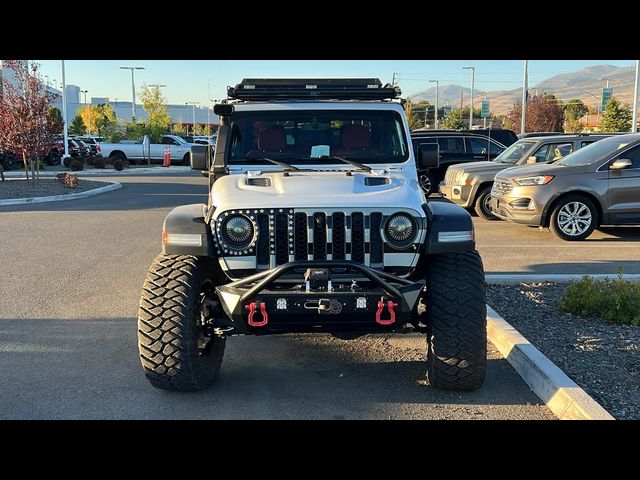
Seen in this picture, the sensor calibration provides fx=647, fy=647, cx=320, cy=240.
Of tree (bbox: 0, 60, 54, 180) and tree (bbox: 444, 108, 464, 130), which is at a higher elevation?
tree (bbox: 444, 108, 464, 130)

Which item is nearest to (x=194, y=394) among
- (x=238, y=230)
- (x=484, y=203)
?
Result: (x=238, y=230)

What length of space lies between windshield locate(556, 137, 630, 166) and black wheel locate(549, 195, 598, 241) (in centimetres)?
69

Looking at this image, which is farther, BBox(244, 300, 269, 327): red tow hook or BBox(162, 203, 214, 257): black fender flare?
BBox(162, 203, 214, 257): black fender flare

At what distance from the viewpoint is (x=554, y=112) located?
48125 mm

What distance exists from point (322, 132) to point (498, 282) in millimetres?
3048

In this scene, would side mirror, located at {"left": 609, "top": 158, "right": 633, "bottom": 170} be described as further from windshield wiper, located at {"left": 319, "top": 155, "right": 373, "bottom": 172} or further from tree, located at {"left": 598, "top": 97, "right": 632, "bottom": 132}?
tree, located at {"left": 598, "top": 97, "right": 632, "bottom": 132}

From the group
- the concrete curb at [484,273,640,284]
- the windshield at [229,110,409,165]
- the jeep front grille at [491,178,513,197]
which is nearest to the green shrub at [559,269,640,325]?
the concrete curb at [484,273,640,284]

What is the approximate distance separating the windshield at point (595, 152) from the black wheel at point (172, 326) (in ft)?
27.4

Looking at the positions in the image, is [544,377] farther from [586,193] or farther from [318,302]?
[586,193]

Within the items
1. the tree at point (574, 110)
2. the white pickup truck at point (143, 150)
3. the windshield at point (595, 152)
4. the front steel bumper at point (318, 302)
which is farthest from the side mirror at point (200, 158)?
the tree at point (574, 110)

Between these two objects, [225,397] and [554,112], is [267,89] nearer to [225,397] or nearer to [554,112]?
[225,397]

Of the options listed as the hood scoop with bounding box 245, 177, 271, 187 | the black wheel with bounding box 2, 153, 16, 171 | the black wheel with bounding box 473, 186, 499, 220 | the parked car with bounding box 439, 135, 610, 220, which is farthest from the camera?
the black wheel with bounding box 2, 153, 16, 171

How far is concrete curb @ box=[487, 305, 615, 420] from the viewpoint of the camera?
402cm

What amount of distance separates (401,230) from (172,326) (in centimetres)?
166
